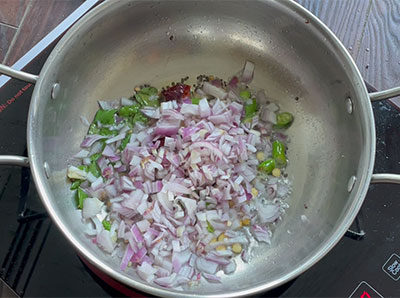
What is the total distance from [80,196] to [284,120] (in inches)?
17.5

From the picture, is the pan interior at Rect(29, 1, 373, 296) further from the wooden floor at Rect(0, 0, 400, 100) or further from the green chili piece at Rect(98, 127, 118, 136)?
the wooden floor at Rect(0, 0, 400, 100)

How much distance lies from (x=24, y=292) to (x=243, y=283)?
1.24ft

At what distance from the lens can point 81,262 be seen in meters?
0.75

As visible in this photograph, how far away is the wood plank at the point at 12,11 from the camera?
3.11ft

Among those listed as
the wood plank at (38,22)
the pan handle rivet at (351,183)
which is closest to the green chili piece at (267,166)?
the pan handle rivet at (351,183)

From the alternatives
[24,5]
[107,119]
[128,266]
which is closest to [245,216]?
[128,266]

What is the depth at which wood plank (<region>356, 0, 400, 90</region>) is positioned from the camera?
3.04 feet

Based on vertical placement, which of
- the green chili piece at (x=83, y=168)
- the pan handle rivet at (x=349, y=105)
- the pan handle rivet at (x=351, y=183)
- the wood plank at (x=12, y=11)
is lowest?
the green chili piece at (x=83, y=168)

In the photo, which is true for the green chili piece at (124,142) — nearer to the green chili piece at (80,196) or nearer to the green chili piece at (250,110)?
the green chili piece at (80,196)

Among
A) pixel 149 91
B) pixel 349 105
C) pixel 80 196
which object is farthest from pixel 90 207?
pixel 349 105

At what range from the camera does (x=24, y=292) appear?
28.6 inches

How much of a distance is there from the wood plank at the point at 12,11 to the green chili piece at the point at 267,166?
62 cm

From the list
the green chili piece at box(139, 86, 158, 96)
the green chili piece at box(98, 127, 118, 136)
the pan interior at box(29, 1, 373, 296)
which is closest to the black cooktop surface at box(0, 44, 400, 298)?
the pan interior at box(29, 1, 373, 296)

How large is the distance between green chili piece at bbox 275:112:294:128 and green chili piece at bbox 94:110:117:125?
351 millimetres
